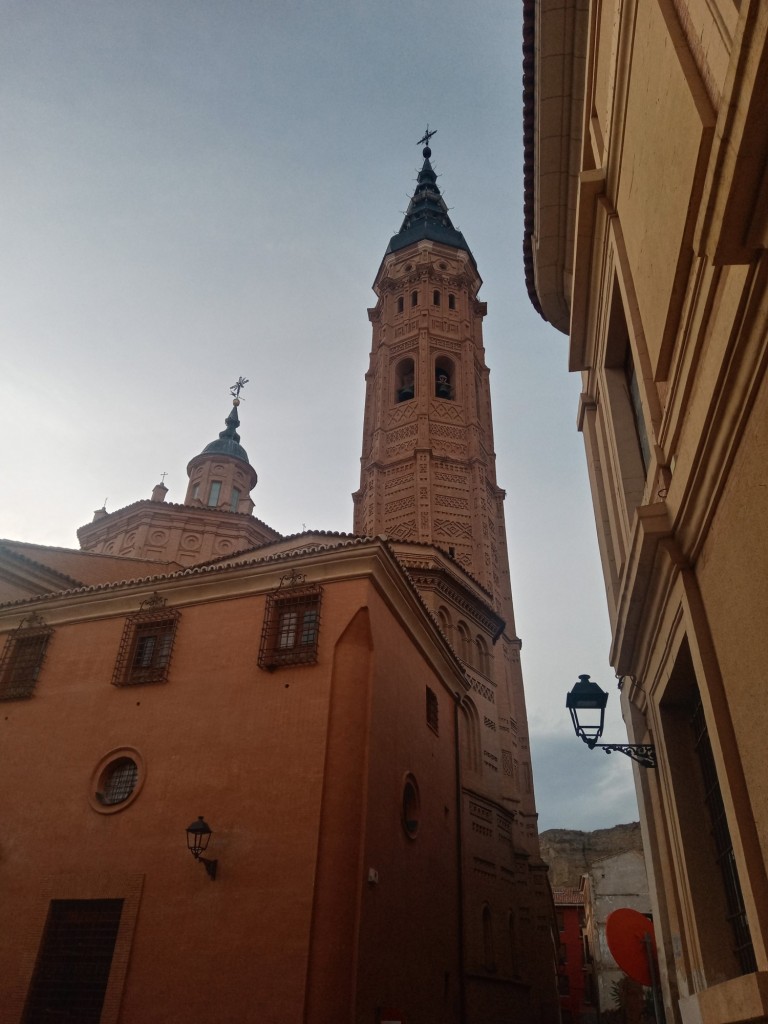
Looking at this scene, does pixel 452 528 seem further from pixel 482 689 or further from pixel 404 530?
pixel 482 689

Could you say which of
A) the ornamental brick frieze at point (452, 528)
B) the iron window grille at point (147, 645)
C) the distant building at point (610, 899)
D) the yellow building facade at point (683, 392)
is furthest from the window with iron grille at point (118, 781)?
the distant building at point (610, 899)

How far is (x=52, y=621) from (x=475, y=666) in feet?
39.4

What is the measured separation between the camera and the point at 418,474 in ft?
88.5

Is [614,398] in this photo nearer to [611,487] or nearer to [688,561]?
[611,487]

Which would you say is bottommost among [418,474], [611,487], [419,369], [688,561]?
[688,561]

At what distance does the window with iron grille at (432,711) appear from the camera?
1443cm

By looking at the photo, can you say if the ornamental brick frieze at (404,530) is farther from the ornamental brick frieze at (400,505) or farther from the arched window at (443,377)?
the arched window at (443,377)

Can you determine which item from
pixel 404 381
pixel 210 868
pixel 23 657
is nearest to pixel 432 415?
pixel 404 381

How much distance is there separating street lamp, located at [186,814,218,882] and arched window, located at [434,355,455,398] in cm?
2226

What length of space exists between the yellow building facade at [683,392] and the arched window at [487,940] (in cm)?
1062

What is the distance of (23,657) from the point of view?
1340cm

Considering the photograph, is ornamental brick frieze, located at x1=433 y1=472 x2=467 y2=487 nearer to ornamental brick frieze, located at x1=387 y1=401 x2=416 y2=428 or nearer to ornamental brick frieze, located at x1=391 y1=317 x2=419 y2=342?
ornamental brick frieze, located at x1=387 y1=401 x2=416 y2=428

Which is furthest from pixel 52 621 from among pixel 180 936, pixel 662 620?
pixel 662 620

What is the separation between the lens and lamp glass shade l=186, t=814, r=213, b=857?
959 cm
